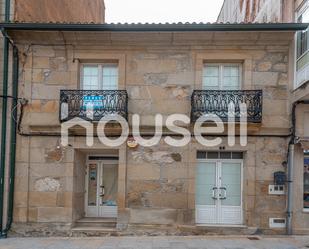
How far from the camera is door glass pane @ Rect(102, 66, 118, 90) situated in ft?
35.0

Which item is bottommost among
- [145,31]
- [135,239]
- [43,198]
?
[135,239]

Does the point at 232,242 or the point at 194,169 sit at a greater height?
the point at 194,169

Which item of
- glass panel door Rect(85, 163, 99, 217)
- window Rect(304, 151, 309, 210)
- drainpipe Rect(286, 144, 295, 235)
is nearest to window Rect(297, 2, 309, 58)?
drainpipe Rect(286, 144, 295, 235)

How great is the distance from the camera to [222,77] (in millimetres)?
10539

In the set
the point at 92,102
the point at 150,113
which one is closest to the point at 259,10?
the point at 150,113

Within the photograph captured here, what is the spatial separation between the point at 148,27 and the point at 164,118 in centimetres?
244

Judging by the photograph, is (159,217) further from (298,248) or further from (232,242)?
(298,248)

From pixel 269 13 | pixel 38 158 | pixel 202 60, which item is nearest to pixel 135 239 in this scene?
pixel 38 158

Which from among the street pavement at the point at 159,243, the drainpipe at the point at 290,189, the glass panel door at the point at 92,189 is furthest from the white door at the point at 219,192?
the glass panel door at the point at 92,189

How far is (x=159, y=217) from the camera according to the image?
10.1 m

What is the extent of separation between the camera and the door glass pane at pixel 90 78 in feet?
35.1

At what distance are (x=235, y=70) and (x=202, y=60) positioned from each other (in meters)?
1.01

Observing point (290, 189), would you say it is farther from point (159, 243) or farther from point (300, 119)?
point (159, 243)

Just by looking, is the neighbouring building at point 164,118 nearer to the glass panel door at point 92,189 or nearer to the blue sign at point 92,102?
the blue sign at point 92,102
